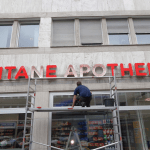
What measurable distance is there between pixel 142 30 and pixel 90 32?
2749mm

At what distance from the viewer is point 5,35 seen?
8617 mm

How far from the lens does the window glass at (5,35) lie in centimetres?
845

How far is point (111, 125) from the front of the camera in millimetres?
6926

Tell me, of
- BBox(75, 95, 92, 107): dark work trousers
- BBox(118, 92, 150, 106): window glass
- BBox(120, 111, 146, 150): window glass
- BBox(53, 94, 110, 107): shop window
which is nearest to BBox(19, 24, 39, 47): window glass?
BBox(53, 94, 110, 107): shop window

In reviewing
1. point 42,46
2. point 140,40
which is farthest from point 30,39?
point 140,40

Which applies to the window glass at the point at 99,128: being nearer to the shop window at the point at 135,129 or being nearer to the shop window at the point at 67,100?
the shop window at the point at 135,129

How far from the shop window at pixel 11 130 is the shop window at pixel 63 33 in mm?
3929

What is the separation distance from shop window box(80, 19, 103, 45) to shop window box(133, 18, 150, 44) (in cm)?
195

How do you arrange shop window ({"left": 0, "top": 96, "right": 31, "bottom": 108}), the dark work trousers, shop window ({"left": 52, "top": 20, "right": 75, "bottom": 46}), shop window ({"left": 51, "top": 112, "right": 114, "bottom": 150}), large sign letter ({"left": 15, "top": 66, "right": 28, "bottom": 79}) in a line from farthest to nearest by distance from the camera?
1. shop window ({"left": 52, "top": 20, "right": 75, "bottom": 46})
2. large sign letter ({"left": 15, "top": 66, "right": 28, "bottom": 79})
3. shop window ({"left": 0, "top": 96, "right": 31, "bottom": 108})
4. shop window ({"left": 51, "top": 112, "right": 114, "bottom": 150})
5. the dark work trousers

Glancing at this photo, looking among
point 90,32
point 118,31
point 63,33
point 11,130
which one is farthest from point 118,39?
point 11,130

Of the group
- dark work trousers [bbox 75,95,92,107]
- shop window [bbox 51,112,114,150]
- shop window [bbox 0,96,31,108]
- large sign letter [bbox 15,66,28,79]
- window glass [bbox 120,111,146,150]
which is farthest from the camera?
large sign letter [bbox 15,66,28,79]

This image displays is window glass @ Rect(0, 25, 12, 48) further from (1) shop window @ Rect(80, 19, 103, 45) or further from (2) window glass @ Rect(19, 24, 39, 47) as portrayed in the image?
(1) shop window @ Rect(80, 19, 103, 45)

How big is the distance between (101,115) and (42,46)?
4.32m

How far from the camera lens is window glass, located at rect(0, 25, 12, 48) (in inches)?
333
